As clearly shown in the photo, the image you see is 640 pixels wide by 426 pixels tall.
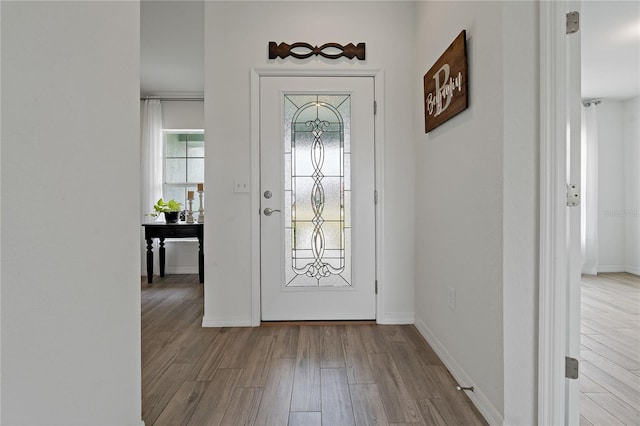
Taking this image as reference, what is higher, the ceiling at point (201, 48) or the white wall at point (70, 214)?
the ceiling at point (201, 48)

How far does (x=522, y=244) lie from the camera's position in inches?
53.2

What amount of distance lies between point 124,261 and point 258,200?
1.50 meters

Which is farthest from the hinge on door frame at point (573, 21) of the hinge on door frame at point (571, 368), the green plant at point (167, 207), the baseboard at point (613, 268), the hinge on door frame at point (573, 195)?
the baseboard at point (613, 268)

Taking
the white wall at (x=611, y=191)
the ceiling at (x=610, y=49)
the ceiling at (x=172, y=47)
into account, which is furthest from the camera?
the white wall at (x=611, y=191)

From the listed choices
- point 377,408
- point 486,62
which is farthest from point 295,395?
point 486,62

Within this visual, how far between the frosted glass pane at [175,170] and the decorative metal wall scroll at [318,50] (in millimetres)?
2810

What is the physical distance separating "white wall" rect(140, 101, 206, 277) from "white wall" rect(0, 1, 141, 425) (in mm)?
3711

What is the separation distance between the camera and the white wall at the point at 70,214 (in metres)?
0.72

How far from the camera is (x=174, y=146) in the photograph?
4.91 m

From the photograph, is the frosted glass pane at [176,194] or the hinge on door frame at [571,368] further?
the frosted glass pane at [176,194]

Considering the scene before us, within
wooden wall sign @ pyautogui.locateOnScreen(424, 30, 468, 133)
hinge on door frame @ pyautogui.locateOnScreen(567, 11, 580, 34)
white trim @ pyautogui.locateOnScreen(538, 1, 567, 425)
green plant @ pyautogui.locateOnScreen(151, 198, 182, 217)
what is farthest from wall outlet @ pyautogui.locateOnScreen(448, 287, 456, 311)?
green plant @ pyautogui.locateOnScreen(151, 198, 182, 217)

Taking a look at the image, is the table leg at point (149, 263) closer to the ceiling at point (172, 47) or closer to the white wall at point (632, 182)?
the ceiling at point (172, 47)

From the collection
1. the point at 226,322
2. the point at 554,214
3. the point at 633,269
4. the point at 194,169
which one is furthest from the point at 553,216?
the point at 633,269

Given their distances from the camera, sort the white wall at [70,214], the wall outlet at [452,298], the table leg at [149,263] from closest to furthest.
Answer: the white wall at [70,214]
the wall outlet at [452,298]
the table leg at [149,263]
